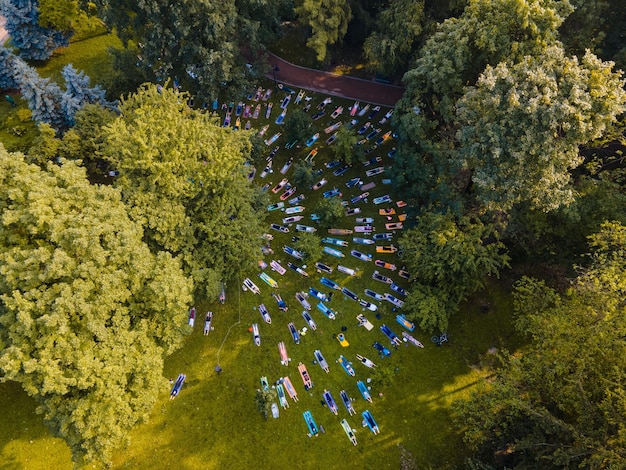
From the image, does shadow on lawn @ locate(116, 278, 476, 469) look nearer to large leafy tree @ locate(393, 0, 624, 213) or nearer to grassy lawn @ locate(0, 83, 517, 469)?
grassy lawn @ locate(0, 83, 517, 469)

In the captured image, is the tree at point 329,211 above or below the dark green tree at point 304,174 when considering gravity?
below

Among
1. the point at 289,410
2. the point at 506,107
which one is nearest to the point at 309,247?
the point at 289,410

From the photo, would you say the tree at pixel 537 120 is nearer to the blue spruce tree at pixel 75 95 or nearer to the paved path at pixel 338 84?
the paved path at pixel 338 84

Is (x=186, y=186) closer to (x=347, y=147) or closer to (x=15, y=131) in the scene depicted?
(x=347, y=147)

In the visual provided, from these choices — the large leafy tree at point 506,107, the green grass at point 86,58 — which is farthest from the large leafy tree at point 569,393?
the green grass at point 86,58

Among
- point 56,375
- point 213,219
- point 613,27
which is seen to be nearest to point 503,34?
point 613,27

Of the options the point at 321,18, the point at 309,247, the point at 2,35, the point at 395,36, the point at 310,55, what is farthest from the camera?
the point at 2,35
